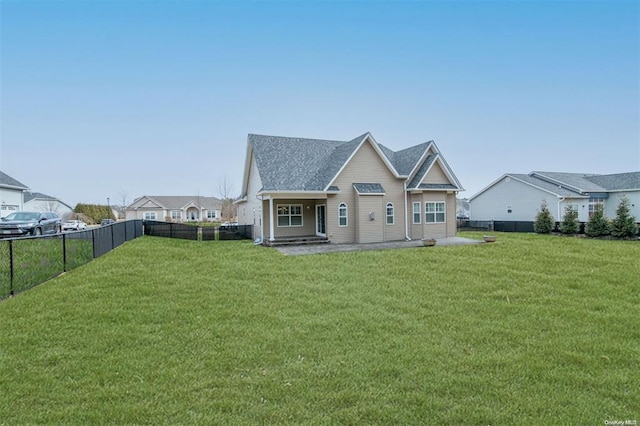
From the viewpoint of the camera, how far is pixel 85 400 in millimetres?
3660

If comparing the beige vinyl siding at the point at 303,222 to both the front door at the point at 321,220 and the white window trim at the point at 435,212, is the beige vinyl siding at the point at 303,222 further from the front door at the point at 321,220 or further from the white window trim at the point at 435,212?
the white window trim at the point at 435,212

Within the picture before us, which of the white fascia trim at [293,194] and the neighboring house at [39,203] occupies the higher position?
the neighboring house at [39,203]

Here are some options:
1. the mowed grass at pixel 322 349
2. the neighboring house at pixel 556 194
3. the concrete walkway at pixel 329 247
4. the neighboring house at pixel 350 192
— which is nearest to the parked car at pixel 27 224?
the neighboring house at pixel 350 192

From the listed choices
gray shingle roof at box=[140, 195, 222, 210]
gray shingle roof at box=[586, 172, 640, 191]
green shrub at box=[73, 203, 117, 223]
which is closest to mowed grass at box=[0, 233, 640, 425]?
gray shingle roof at box=[586, 172, 640, 191]

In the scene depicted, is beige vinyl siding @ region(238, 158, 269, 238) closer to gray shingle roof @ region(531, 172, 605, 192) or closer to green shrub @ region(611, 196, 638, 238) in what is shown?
green shrub @ region(611, 196, 638, 238)

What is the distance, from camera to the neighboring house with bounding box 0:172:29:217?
26.6 m

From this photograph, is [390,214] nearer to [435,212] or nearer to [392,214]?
[392,214]

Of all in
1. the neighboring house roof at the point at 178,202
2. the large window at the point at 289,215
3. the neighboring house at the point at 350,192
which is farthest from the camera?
the neighboring house roof at the point at 178,202

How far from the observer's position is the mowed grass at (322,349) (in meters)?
3.54

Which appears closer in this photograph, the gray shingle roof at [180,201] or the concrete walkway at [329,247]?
the concrete walkway at [329,247]

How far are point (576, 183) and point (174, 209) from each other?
63.6m

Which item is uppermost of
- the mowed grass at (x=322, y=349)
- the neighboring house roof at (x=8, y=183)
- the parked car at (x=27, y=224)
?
the neighboring house roof at (x=8, y=183)

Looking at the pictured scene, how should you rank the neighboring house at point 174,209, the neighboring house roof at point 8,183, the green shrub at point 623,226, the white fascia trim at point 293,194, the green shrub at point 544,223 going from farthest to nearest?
the neighboring house at point 174,209 → the neighboring house roof at point 8,183 → the green shrub at point 544,223 → the green shrub at point 623,226 → the white fascia trim at point 293,194

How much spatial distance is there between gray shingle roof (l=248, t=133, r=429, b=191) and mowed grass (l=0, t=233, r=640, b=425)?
9.90 meters
